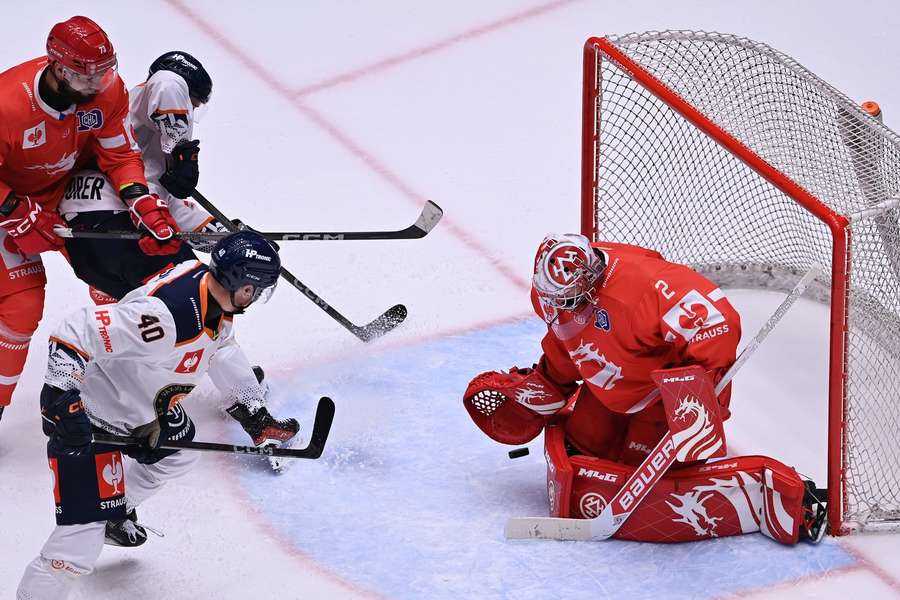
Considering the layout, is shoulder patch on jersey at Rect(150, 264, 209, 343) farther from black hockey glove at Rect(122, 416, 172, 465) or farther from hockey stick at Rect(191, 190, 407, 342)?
hockey stick at Rect(191, 190, 407, 342)

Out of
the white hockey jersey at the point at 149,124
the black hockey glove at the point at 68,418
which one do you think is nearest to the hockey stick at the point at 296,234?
the white hockey jersey at the point at 149,124

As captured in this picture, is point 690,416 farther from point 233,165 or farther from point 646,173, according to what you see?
point 233,165

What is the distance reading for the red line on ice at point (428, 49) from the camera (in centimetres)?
626

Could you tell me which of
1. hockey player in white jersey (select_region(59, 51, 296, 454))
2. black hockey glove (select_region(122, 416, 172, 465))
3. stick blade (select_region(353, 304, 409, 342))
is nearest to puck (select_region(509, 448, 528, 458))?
hockey player in white jersey (select_region(59, 51, 296, 454))

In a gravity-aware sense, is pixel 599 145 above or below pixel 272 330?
above

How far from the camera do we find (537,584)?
3.85m

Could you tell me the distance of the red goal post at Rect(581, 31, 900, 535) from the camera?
3.88m

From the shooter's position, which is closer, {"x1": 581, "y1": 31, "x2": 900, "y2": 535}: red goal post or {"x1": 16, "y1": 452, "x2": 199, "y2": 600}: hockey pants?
{"x1": 16, "y1": 452, "x2": 199, "y2": 600}: hockey pants

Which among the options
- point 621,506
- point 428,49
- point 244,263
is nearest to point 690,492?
point 621,506

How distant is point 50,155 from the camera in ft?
13.7

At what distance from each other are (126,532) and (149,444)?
336 millimetres

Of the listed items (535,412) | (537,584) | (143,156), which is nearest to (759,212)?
(535,412)

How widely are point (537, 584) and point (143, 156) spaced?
1.73m

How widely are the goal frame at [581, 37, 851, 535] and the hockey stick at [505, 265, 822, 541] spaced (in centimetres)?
20
